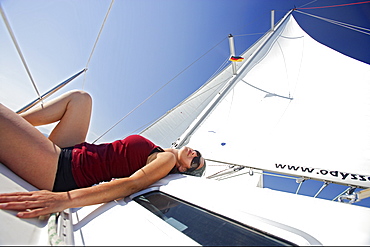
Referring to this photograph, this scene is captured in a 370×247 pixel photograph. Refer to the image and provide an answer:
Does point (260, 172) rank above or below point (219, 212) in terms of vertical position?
below

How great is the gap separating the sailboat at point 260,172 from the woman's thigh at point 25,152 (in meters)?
0.05

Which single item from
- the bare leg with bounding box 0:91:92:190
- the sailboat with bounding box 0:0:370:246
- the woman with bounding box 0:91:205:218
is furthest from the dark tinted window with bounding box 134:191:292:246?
the bare leg with bounding box 0:91:92:190

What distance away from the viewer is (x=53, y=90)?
1.47 metres

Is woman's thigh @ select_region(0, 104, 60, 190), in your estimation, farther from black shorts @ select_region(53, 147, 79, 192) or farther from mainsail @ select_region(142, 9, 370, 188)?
mainsail @ select_region(142, 9, 370, 188)

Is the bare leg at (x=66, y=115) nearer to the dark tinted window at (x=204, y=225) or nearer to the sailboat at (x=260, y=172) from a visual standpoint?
the sailboat at (x=260, y=172)

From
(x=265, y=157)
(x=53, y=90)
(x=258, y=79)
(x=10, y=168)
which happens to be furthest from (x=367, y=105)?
(x=53, y=90)

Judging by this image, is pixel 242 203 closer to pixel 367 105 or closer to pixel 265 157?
pixel 265 157

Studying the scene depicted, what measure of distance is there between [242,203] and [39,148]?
908 millimetres

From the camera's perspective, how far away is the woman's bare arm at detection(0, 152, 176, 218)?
55 centimetres

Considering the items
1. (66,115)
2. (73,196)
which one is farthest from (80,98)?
(73,196)

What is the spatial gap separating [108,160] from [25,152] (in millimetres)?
357

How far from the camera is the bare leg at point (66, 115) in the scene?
1.06 metres

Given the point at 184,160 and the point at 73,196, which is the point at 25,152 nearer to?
the point at 73,196

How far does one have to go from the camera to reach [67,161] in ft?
2.96
